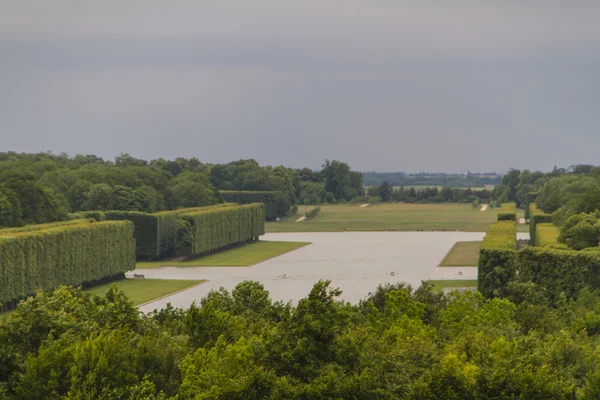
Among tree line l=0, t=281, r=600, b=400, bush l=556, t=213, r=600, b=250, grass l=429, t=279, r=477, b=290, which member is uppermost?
bush l=556, t=213, r=600, b=250

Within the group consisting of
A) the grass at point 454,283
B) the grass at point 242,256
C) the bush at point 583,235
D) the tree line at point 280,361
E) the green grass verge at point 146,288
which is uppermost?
the bush at point 583,235

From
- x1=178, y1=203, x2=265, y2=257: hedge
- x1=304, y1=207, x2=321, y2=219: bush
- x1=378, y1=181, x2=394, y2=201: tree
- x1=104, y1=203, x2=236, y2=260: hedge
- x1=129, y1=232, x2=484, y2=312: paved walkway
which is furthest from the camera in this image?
x1=378, y1=181, x2=394, y2=201: tree

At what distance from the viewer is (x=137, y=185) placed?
94.6 m

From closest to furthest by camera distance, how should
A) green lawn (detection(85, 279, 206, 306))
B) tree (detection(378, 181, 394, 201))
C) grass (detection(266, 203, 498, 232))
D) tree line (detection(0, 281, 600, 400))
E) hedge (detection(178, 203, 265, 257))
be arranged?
1. tree line (detection(0, 281, 600, 400))
2. green lawn (detection(85, 279, 206, 306))
3. hedge (detection(178, 203, 265, 257))
4. grass (detection(266, 203, 498, 232))
5. tree (detection(378, 181, 394, 201))

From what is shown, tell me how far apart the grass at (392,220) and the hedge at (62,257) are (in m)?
49.4

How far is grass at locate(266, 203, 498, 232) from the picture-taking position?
106144mm

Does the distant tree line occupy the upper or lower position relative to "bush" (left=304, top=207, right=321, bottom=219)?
upper

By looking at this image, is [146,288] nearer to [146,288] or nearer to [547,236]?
[146,288]

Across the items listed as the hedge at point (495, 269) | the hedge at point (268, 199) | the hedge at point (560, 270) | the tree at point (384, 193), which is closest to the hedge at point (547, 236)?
the hedge at point (495, 269)

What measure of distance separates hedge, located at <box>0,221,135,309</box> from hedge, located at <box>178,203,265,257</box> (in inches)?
488

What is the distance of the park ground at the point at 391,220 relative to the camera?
347ft

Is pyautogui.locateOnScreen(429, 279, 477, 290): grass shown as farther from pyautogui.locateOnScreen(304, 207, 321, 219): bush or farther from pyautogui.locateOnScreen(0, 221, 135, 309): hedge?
pyautogui.locateOnScreen(304, 207, 321, 219): bush

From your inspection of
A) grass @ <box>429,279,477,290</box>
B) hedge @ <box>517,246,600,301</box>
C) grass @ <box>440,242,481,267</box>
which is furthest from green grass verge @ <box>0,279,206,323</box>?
hedge @ <box>517,246,600,301</box>

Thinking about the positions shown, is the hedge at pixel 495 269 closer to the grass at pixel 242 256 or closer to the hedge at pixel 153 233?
the grass at pixel 242 256
